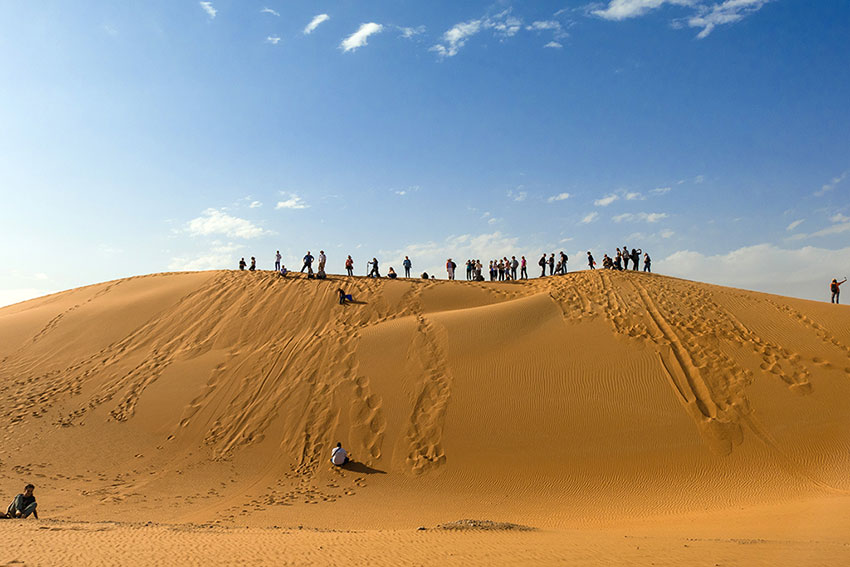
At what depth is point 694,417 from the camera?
14.2 meters

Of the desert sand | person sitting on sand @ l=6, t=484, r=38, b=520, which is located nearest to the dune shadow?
the desert sand

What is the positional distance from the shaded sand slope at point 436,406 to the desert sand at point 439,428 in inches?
2.6

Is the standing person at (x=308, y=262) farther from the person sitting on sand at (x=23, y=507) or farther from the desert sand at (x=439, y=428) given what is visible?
the person sitting on sand at (x=23, y=507)

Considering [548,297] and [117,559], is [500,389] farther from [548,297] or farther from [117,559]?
[117,559]

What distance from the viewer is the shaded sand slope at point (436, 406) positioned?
12398 mm

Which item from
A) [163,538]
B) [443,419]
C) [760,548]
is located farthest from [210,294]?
[760,548]

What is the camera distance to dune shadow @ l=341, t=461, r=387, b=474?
13742mm

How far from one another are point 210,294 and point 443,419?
1344cm

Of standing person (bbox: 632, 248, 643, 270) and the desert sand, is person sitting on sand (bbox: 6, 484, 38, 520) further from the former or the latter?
standing person (bbox: 632, 248, 643, 270)

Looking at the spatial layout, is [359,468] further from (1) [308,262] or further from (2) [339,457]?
(1) [308,262]

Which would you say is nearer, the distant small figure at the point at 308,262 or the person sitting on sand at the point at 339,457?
the person sitting on sand at the point at 339,457

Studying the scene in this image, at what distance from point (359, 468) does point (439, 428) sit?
7.99ft

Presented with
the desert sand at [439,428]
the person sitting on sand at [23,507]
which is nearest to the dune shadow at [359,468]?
the desert sand at [439,428]

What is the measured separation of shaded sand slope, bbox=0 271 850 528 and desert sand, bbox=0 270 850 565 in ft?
0.21
